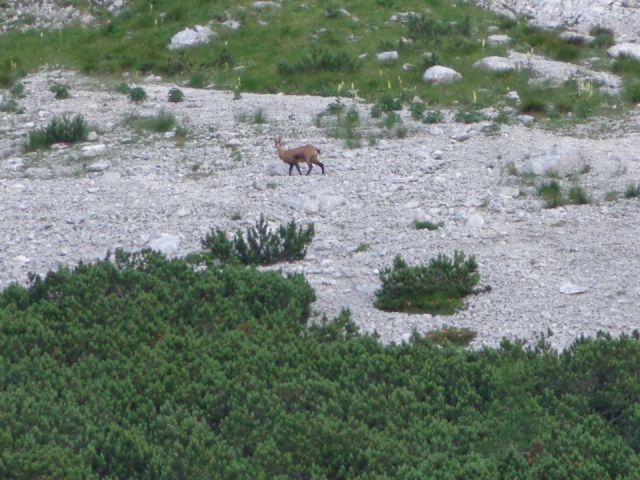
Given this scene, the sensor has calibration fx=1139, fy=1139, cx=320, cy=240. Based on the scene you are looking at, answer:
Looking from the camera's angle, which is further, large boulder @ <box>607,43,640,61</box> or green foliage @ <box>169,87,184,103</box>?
large boulder @ <box>607,43,640,61</box>

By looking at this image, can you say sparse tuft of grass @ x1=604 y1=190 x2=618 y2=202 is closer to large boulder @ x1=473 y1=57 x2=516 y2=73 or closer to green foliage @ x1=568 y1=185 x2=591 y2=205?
green foliage @ x1=568 y1=185 x2=591 y2=205

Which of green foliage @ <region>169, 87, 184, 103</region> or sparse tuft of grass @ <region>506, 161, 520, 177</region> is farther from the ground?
sparse tuft of grass @ <region>506, 161, 520, 177</region>

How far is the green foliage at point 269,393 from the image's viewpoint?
6.73 m

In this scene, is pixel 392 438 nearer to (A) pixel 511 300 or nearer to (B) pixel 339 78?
(A) pixel 511 300

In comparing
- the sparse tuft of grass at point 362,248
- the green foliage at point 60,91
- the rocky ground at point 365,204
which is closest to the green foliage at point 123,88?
the green foliage at point 60,91

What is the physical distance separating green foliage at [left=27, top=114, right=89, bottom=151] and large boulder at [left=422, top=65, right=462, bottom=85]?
235 inches

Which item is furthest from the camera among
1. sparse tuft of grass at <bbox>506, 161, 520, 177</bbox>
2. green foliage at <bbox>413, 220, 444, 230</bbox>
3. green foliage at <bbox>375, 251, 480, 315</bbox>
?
sparse tuft of grass at <bbox>506, 161, 520, 177</bbox>

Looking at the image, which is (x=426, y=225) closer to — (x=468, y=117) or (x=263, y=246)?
A: (x=263, y=246)

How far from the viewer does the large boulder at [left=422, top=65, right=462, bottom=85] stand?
19.3m

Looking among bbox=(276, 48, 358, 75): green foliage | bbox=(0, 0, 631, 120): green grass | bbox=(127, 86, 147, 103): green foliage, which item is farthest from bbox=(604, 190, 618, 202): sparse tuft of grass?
bbox=(127, 86, 147, 103): green foliage

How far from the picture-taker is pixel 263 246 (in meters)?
11.4

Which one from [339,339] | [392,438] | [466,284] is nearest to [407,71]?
[466,284]

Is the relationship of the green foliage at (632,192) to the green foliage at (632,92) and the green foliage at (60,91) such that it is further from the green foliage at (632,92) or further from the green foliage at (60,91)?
the green foliage at (60,91)

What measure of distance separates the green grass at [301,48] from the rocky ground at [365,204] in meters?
1.74
